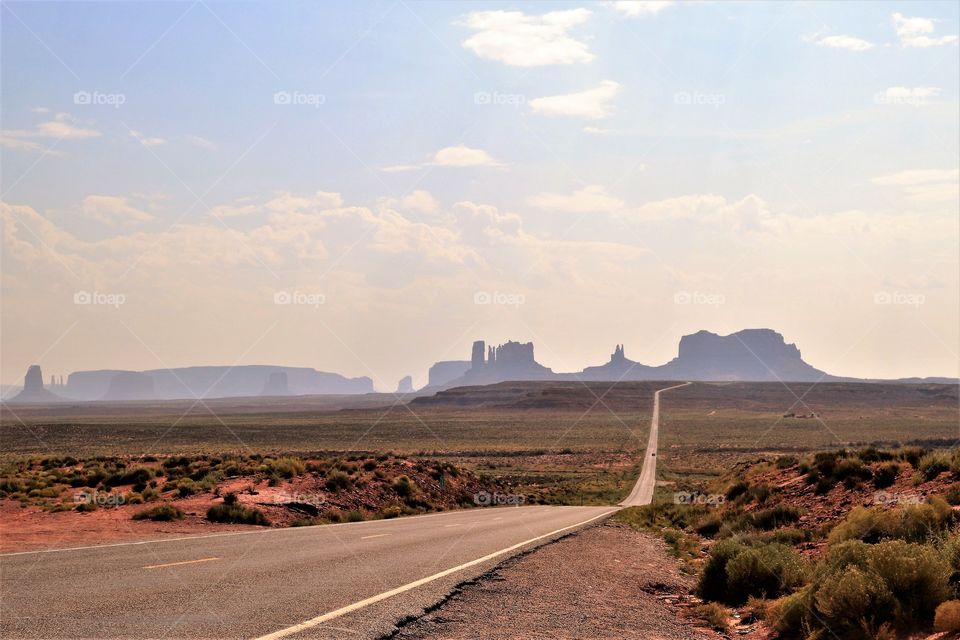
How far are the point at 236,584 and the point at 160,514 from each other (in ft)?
48.2

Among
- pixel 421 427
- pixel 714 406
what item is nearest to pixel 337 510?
pixel 421 427

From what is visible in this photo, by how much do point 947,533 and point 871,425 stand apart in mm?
117287

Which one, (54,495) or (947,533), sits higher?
→ (947,533)

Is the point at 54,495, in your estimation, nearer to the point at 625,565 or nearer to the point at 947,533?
the point at 625,565

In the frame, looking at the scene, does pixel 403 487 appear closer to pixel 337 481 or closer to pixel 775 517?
pixel 337 481

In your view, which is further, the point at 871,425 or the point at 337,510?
the point at 871,425

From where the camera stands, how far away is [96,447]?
7800 centimetres

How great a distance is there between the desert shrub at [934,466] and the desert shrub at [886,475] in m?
0.85

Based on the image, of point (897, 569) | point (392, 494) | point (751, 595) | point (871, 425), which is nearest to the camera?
point (897, 569)

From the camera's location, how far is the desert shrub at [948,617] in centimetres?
810

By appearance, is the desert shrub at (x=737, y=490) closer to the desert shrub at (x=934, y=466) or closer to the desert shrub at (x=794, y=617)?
the desert shrub at (x=934, y=466)

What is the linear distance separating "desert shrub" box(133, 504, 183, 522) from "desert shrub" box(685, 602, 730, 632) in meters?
17.3

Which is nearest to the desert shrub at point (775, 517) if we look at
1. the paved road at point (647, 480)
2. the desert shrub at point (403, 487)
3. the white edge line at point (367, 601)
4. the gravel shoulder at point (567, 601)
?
the gravel shoulder at point (567, 601)

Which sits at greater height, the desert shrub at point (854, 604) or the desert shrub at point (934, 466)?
the desert shrub at point (934, 466)
